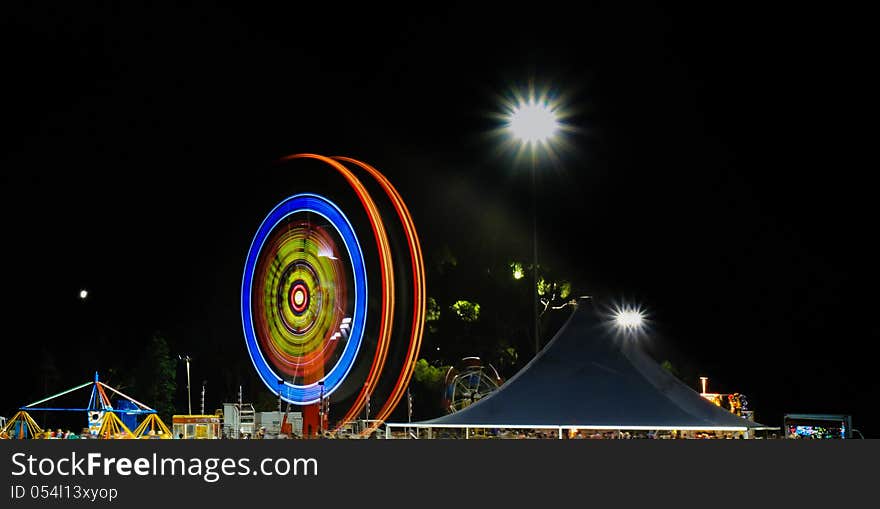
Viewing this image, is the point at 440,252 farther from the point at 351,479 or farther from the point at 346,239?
the point at 351,479

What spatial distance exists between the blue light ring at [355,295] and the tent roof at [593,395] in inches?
583

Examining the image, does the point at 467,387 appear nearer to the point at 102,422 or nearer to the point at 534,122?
the point at 102,422

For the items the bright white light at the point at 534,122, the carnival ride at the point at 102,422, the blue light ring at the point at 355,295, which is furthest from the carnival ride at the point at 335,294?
the bright white light at the point at 534,122

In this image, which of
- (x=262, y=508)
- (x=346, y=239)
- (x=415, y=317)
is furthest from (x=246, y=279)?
(x=262, y=508)

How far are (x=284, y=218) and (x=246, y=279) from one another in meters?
3.16

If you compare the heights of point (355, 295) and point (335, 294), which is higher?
point (335, 294)

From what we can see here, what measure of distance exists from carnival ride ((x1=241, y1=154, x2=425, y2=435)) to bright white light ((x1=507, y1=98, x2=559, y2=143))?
29.1ft

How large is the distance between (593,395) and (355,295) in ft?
55.5

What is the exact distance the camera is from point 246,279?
3919cm

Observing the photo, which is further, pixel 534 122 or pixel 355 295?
pixel 355 295

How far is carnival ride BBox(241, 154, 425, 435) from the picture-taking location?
31.2 meters

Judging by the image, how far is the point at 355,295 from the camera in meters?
33.0

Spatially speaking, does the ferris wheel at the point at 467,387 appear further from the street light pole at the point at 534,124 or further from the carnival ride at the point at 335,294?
the street light pole at the point at 534,124

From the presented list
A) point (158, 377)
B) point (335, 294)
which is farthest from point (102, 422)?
point (158, 377)
